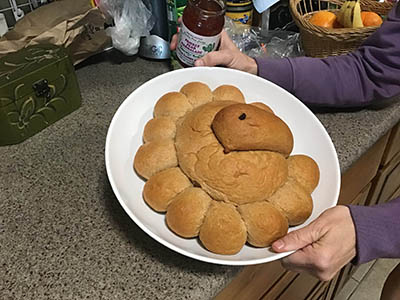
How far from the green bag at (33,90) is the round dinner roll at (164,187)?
1.00 ft

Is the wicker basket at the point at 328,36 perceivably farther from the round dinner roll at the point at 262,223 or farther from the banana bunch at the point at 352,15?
the round dinner roll at the point at 262,223

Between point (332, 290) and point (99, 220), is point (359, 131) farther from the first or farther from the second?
point (332, 290)

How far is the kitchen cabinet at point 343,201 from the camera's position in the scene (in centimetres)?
64

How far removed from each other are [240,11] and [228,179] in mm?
565

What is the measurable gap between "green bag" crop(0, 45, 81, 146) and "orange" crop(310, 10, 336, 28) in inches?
22.2

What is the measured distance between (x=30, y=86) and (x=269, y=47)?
1.90 ft

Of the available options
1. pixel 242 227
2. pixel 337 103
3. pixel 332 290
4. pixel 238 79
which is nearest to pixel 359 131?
pixel 337 103

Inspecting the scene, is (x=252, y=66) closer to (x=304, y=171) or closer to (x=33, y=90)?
(x=304, y=171)

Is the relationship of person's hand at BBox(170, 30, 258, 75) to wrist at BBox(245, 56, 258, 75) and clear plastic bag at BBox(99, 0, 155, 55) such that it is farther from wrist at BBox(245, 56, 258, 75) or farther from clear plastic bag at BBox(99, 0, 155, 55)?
clear plastic bag at BBox(99, 0, 155, 55)

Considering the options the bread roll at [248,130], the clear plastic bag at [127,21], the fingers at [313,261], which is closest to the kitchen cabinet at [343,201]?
the fingers at [313,261]

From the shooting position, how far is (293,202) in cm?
51

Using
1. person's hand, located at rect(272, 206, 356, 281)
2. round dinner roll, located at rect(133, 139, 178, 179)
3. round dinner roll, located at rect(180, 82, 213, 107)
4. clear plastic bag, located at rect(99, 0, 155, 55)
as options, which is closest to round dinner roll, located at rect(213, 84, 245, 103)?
round dinner roll, located at rect(180, 82, 213, 107)

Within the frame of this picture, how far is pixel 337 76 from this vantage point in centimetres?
77

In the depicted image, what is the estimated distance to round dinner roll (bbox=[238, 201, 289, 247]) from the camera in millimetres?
485
